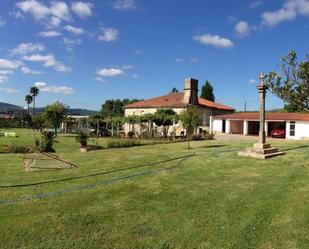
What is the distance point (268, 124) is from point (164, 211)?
136ft

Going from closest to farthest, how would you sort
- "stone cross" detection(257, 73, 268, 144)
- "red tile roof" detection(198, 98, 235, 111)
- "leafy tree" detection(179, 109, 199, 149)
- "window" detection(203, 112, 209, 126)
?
"stone cross" detection(257, 73, 268, 144) < "leafy tree" detection(179, 109, 199, 149) < "window" detection(203, 112, 209, 126) < "red tile roof" detection(198, 98, 235, 111)

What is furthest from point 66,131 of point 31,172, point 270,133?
point 31,172

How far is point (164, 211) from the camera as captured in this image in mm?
7375

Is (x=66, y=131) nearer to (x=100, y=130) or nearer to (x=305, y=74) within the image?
(x=100, y=130)

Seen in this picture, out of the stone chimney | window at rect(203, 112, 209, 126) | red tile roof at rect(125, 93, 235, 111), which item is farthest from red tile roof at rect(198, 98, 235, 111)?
the stone chimney

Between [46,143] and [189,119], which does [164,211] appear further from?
[189,119]

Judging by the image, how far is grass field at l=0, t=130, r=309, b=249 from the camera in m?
6.03

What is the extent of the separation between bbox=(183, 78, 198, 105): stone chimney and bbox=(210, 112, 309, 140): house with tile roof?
147 inches

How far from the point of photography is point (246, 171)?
456 inches

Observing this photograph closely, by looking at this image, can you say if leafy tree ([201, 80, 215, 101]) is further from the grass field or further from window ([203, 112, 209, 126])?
the grass field

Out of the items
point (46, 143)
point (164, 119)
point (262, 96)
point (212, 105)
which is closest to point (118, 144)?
point (46, 143)

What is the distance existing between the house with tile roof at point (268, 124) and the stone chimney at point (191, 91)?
3.72m

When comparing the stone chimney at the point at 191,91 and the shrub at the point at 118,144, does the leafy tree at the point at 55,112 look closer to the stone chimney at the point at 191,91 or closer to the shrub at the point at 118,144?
the stone chimney at the point at 191,91

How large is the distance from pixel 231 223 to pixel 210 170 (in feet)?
16.5
